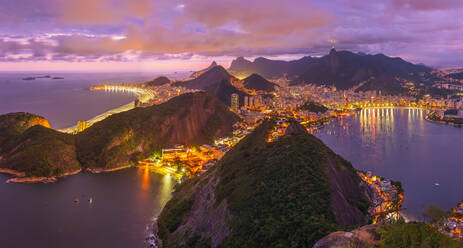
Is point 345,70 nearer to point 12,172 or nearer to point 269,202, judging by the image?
point 12,172

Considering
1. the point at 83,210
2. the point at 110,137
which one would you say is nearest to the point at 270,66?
the point at 110,137

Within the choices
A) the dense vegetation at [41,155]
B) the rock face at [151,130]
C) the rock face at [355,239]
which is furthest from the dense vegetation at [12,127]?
the rock face at [355,239]

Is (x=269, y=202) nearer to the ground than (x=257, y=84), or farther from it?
nearer to the ground

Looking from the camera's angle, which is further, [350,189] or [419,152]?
[419,152]

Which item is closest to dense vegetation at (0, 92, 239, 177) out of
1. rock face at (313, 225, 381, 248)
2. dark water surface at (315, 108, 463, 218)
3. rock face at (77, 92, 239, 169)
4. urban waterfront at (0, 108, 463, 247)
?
rock face at (77, 92, 239, 169)

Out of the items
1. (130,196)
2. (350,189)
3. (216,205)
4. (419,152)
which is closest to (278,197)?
(216,205)

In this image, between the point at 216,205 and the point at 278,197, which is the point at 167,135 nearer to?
the point at 216,205

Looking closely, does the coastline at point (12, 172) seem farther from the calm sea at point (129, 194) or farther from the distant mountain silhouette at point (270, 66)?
the distant mountain silhouette at point (270, 66)
